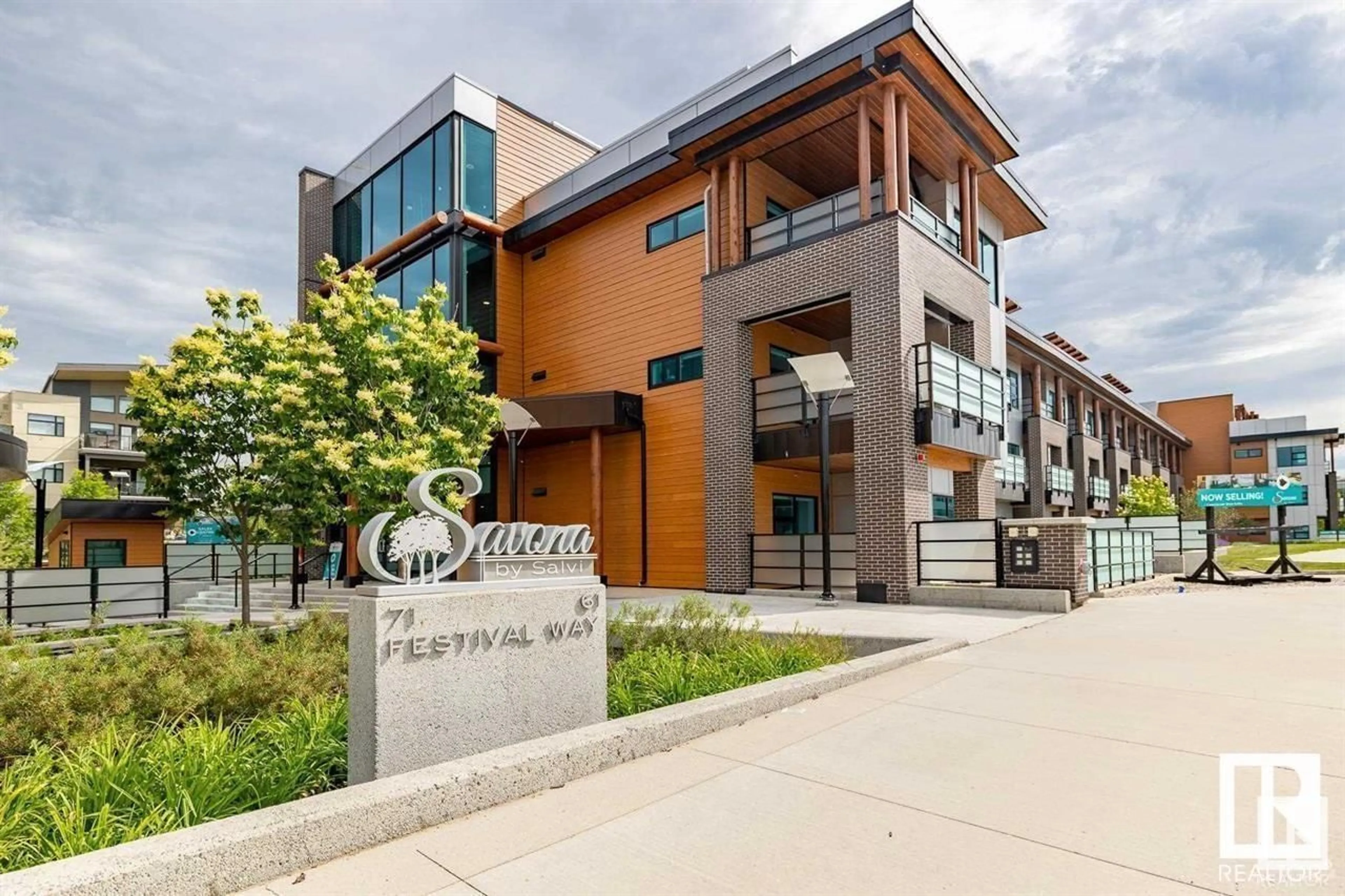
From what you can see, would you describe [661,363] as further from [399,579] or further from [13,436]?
[399,579]

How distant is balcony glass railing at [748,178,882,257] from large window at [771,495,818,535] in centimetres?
602

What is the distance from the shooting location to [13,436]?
1331 centimetres

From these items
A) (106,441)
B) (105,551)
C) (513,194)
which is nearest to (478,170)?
(513,194)

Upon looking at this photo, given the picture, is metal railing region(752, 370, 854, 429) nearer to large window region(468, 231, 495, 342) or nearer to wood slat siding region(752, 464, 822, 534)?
wood slat siding region(752, 464, 822, 534)

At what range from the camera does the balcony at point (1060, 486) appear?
3153cm

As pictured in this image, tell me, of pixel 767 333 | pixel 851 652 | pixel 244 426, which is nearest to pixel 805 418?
pixel 767 333

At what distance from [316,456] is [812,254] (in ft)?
34.7

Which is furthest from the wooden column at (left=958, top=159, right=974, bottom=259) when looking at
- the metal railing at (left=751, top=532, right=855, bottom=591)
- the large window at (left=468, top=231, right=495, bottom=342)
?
the large window at (left=468, top=231, right=495, bottom=342)

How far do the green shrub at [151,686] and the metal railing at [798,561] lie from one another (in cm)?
1052

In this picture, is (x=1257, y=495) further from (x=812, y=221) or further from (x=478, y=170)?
(x=478, y=170)

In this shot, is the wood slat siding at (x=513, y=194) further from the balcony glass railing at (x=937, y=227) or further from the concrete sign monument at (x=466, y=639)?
the concrete sign monument at (x=466, y=639)

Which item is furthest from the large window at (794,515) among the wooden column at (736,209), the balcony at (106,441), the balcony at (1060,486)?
the balcony at (106,441)

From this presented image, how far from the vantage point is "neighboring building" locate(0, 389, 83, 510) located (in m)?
47.9

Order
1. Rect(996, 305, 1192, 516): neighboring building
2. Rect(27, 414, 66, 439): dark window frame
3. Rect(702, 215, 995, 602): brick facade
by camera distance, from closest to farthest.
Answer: Rect(702, 215, 995, 602): brick facade, Rect(996, 305, 1192, 516): neighboring building, Rect(27, 414, 66, 439): dark window frame
